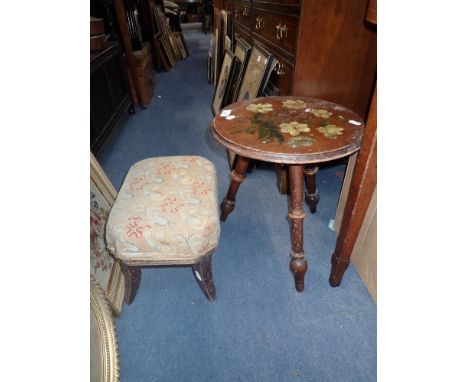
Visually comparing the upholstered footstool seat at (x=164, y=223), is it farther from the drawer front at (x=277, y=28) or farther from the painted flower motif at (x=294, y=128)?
the drawer front at (x=277, y=28)

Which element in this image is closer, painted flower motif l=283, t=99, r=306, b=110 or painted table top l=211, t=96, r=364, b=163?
painted table top l=211, t=96, r=364, b=163

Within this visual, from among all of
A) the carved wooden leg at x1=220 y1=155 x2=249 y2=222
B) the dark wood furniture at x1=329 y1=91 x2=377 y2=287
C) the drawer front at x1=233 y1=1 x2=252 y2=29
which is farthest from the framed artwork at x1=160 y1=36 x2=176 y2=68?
the dark wood furniture at x1=329 y1=91 x2=377 y2=287

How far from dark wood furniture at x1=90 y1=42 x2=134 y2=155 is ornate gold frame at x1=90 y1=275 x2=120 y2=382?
1589 millimetres

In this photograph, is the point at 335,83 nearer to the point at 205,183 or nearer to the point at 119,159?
the point at 205,183

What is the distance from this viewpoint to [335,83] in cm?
156

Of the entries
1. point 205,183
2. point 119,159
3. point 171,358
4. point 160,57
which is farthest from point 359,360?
point 160,57

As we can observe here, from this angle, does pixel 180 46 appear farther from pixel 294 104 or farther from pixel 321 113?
pixel 321 113

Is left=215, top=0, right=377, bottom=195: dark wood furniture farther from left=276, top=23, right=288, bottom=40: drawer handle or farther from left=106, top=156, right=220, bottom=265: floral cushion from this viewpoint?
left=106, top=156, right=220, bottom=265: floral cushion

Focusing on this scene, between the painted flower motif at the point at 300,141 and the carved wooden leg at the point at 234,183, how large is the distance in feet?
1.43

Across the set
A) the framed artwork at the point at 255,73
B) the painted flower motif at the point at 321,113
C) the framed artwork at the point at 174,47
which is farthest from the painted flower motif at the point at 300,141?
the framed artwork at the point at 174,47

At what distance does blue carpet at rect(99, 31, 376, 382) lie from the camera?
104 cm

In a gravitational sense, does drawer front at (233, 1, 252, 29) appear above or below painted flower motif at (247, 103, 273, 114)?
above

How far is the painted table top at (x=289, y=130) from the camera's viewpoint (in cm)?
89
